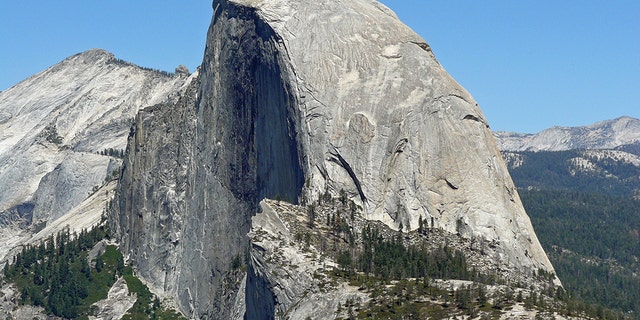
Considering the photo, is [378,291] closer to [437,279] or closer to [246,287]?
[437,279]

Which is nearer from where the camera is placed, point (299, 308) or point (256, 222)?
point (299, 308)

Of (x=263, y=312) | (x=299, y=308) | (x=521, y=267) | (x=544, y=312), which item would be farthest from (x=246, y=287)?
(x=544, y=312)

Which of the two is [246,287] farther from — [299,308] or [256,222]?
[299,308]

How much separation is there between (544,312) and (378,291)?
25.3 m

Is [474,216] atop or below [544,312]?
atop

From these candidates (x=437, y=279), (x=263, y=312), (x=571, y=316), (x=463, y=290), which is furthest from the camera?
(x=263, y=312)

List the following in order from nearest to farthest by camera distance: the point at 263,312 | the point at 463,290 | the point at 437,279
A: the point at 463,290 < the point at 437,279 < the point at 263,312

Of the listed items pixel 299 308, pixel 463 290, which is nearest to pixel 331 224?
pixel 299 308

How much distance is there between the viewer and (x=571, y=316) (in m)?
149

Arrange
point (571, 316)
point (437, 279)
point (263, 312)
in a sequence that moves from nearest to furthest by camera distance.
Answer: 1. point (571, 316)
2. point (437, 279)
3. point (263, 312)

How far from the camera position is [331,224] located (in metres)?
195

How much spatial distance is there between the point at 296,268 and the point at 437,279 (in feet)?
63.3

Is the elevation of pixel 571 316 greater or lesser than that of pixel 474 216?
lesser

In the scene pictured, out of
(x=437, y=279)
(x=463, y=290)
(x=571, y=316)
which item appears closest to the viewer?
(x=571, y=316)
